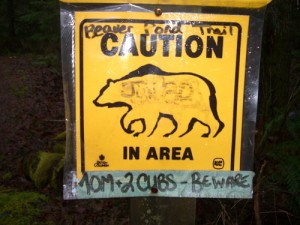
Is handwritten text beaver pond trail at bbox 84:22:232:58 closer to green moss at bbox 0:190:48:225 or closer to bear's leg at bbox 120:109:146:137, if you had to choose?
bear's leg at bbox 120:109:146:137

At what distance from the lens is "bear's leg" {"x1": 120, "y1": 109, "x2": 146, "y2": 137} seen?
58.6 inches

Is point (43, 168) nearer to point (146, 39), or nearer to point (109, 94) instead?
point (109, 94)

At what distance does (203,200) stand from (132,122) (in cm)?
181

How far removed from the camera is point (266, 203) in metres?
2.77

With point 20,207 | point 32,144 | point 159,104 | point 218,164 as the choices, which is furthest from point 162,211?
point 32,144

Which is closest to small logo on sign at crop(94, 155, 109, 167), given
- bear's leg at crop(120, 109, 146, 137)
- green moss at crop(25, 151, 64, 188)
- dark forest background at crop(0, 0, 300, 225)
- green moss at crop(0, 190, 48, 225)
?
bear's leg at crop(120, 109, 146, 137)

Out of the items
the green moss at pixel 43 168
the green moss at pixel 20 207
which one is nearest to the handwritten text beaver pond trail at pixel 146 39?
the green moss at pixel 20 207

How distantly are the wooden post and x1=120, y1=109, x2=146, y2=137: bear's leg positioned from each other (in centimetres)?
29

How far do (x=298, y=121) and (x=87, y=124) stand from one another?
1.67 meters

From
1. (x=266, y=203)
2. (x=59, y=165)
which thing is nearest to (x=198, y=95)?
(x=266, y=203)

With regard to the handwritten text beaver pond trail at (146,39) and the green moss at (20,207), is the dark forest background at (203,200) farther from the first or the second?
the handwritten text beaver pond trail at (146,39)

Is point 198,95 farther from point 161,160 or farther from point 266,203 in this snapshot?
point 266,203

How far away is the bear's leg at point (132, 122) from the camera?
4.89 feet

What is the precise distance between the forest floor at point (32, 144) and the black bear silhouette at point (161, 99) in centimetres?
237
